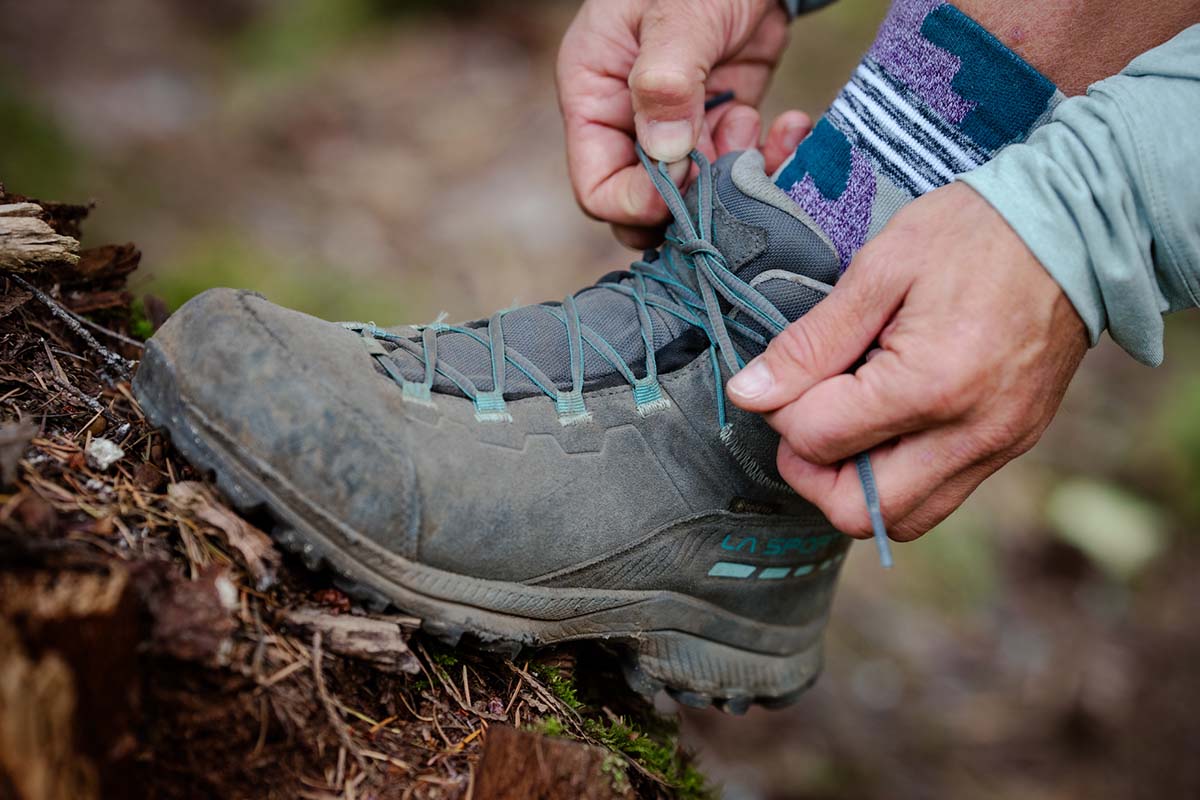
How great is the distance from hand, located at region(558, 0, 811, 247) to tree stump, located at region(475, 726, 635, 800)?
1064 mm

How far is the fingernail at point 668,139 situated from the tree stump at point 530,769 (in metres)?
1.06

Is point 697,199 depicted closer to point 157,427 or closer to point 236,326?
point 236,326

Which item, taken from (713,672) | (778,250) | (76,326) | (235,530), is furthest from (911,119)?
(76,326)

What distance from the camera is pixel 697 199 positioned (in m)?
1.67

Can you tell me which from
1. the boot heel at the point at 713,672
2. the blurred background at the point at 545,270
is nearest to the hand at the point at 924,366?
the boot heel at the point at 713,672

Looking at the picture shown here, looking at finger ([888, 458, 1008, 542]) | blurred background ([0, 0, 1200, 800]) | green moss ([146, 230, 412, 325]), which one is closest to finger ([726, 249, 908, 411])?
finger ([888, 458, 1008, 542])

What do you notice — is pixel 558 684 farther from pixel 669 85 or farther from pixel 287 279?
Result: pixel 287 279

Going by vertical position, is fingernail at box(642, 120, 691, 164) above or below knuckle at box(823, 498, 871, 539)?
above

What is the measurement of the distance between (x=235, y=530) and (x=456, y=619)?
1.14 feet

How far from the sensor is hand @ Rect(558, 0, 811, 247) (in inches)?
67.9

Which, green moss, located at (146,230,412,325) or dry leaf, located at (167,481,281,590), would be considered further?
green moss, located at (146,230,412,325)

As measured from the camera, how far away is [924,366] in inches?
48.9

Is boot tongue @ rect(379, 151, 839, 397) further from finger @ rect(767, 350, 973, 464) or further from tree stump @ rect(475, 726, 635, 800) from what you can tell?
tree stump @ rect(475, 726, 635, 800)

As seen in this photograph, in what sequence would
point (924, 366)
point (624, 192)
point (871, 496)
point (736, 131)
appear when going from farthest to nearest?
point (736, 131) < point (624, 192) < point (871, 496) < point (924, 366)
